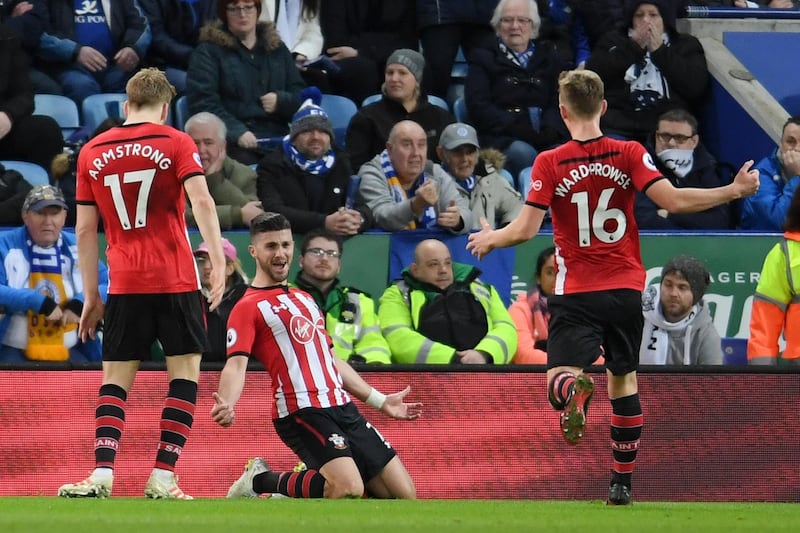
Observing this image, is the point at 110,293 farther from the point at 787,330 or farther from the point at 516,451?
the point at 787,330

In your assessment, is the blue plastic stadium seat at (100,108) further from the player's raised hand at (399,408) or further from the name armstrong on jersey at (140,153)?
the player's raised hand at (399,408)

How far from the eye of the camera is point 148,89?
798 cm

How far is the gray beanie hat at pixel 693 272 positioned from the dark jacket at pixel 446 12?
397cm

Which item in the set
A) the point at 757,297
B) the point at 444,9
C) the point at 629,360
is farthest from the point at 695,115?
the point at 629,360

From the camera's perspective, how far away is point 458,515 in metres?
7.03

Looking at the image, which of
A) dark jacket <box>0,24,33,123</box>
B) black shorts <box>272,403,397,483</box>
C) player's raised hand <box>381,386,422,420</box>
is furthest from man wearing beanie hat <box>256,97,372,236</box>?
player's raised hand <box>381,386,422,420</box>

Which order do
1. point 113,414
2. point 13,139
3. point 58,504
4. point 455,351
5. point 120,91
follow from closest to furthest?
point 58,504 → point 113,414 → point 455,351 → point 13,139 → point 120,91

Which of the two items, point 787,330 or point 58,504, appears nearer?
point 58,504

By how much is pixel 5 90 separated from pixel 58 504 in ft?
18.7

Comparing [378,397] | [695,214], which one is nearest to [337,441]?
[378,397]

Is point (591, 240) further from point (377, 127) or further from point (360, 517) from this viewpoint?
point (377, 127)

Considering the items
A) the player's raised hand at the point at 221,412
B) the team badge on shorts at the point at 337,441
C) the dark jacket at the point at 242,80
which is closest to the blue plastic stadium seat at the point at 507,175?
the dark jacket at the point at 242,80

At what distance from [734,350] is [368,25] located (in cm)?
469

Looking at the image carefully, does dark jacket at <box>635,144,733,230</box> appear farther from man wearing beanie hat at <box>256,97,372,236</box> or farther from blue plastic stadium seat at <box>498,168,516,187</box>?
man wearing beanie hat at <box>256,97,372,236</box>
